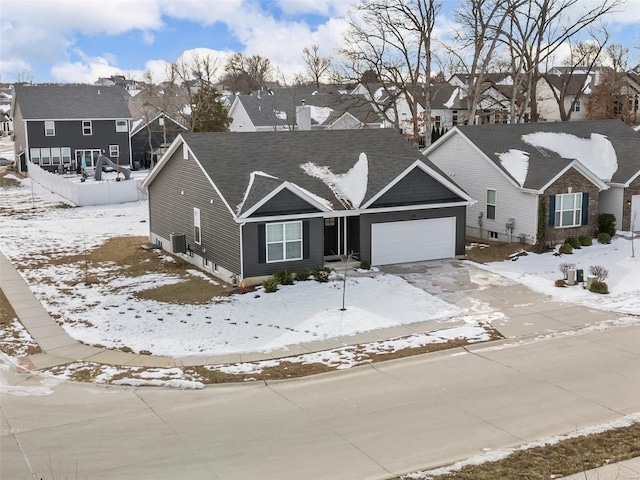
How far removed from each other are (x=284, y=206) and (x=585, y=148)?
1882 centimetres

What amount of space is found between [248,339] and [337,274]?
24.2 ft

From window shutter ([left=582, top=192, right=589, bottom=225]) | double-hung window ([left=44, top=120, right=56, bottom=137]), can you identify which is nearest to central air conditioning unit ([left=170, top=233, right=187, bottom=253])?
window shutter ([left=582, top=192, right=589, bottom=225])

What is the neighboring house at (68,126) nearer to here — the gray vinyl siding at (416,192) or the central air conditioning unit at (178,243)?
the central air conditioning unit at (178,243)

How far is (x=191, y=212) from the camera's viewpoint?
29.7 meters

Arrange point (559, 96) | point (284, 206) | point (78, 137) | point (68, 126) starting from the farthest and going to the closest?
point (559, 96), point (78, 137), point (68, 126), point (284, 206)

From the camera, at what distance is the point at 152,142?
68.0 meters

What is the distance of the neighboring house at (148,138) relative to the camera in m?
65.9

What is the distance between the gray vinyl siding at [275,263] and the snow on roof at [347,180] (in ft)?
6.08

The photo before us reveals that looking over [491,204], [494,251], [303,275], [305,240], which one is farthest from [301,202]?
[491,204]

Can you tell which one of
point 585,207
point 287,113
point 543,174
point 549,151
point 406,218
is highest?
point 287,113

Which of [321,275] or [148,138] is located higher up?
[148,138]

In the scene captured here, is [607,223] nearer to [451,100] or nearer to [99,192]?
[99,192]

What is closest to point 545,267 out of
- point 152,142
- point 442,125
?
point 152,142

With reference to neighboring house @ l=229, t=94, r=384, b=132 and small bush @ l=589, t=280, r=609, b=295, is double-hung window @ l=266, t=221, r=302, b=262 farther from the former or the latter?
neighboring house @ l=229, t=94, r=384, b=132
